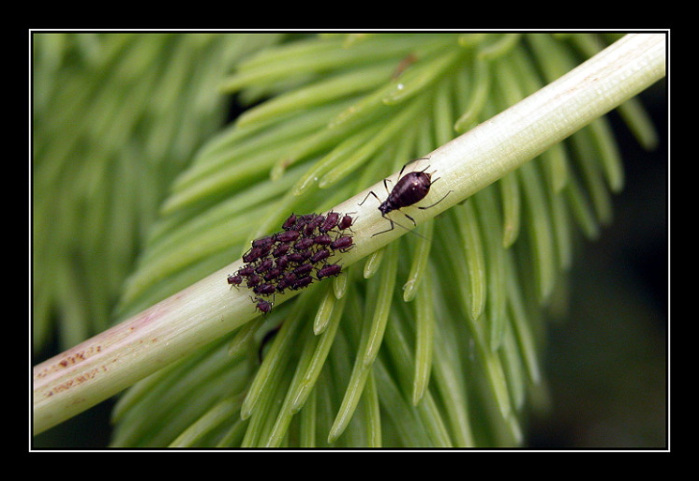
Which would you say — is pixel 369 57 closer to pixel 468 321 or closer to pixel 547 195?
pixel 547 195

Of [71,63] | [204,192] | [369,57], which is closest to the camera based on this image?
[204,192]

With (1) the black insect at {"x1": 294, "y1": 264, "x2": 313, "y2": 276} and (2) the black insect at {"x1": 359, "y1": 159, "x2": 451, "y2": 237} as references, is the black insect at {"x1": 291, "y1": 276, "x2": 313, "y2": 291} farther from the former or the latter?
(2) the black insect at {"x1": 359, "y1": 159, "x2": 451, "y2": 237}

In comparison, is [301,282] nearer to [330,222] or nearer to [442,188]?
[330,222]

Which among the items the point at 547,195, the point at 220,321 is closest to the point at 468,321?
the point at 547,195

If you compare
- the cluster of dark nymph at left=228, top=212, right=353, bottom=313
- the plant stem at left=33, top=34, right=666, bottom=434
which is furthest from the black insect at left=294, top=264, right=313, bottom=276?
the plant stem at left=33, top=34, right=666, bottom=434

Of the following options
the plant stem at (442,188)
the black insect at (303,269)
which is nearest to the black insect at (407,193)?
the plant stem at (442,188)

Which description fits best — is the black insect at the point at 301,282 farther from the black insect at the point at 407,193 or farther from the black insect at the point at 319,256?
the black insect at the point at 407,193
